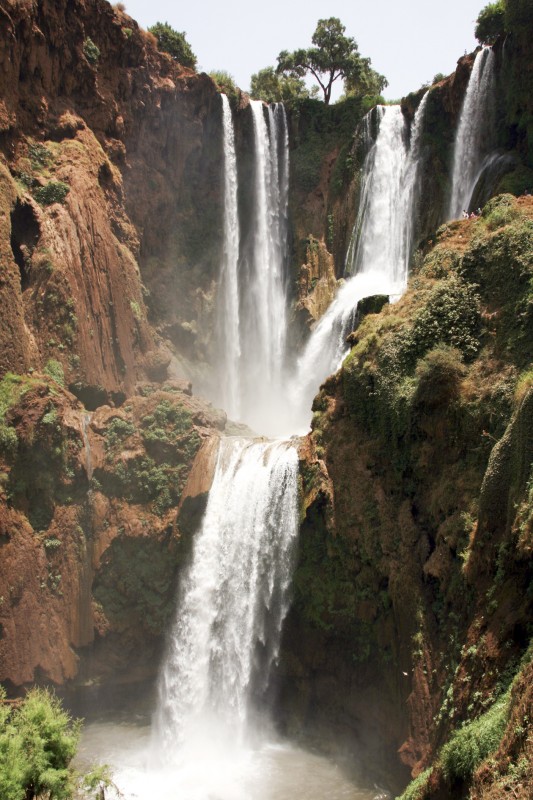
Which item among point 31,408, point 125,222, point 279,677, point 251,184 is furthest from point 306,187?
point 279,677

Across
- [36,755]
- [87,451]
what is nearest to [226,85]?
[87,451]

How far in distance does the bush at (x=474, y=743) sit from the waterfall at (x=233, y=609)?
32.0ft

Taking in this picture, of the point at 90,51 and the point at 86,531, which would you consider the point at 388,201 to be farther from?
the point at 86,531

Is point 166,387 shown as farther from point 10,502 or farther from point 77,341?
point 10,502

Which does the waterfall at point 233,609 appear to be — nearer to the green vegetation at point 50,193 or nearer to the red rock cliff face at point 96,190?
the red rock cliff face at point 96,190

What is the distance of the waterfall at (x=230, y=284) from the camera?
118 ft

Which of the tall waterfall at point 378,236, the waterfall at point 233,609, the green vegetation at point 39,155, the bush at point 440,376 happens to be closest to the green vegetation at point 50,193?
the green vegetation at point 39,155

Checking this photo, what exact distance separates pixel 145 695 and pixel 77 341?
13871 millimetres

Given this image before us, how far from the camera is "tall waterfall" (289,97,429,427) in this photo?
101ft

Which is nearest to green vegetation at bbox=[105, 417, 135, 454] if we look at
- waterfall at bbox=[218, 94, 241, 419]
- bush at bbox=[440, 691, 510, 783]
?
waterfall at bbox=[218, 94, 241, 419]

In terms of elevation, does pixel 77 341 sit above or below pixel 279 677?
above

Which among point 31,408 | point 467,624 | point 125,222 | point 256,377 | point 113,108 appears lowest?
point 467,624

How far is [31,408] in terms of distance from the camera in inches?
868

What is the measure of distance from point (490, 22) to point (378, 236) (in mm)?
11089
